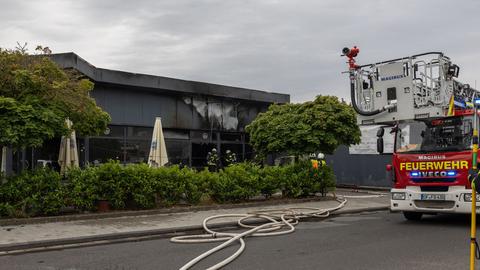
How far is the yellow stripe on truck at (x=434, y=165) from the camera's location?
443 inches

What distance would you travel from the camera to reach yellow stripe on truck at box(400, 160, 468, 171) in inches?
443

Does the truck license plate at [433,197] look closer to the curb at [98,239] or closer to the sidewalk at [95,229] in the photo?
the curb at [98,239]

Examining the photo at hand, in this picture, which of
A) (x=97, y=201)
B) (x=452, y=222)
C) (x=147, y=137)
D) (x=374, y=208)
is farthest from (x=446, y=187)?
(x=147, y=137)

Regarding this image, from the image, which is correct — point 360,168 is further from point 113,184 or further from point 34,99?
point 34,99

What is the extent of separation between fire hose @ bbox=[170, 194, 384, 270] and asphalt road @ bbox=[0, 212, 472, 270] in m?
0.16

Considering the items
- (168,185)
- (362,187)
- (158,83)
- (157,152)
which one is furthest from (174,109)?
(362,187)

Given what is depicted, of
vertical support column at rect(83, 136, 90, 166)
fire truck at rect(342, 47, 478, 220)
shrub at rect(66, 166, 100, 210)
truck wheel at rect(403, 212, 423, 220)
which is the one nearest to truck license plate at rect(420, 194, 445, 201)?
fire truck at rect(342, 47, 478, 220)

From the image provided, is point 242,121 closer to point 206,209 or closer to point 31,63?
point 206,209

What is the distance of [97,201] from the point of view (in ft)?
41.6

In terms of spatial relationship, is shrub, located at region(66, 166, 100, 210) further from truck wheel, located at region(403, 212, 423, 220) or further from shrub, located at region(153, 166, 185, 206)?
truck wheel, located at region(403, 212, 423, 220)

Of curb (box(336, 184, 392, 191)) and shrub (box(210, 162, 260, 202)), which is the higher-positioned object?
shrub (box(210, 162, 260, 202))

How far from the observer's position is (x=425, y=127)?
40.8 ft

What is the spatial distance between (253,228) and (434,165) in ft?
14.8

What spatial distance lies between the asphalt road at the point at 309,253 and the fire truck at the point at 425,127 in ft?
2.90
